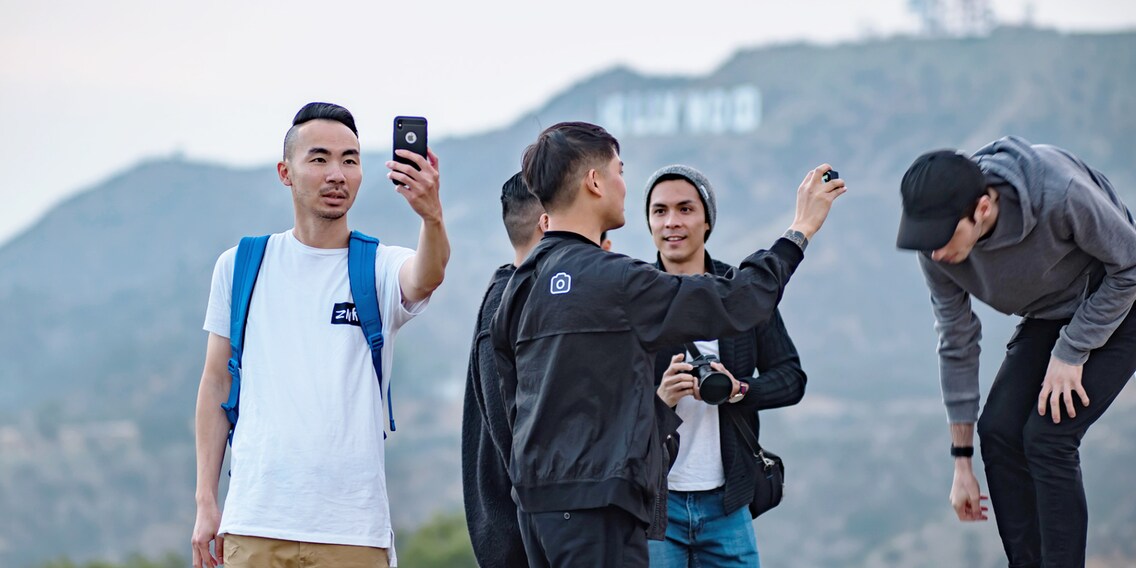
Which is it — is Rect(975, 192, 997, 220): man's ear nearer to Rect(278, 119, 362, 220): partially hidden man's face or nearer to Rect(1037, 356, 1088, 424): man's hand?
Rect(1037, 356, 1088, 424): man's hand

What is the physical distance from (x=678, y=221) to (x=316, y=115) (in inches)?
53.0

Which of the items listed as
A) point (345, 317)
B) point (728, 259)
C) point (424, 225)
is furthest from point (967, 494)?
point (728, 259)

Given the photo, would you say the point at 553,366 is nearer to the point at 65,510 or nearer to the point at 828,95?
the point at 65,510

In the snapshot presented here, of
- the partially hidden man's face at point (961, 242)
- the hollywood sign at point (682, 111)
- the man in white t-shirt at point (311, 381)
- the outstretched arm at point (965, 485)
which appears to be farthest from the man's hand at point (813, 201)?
the hollywood sign at point (682, 111)

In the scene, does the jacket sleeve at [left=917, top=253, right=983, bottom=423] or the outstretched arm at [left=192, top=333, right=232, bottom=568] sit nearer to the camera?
the outstretched arm at [left=192, top=333, right=232, bottom=568]

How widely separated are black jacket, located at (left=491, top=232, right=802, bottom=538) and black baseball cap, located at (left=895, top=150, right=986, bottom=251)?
601mm

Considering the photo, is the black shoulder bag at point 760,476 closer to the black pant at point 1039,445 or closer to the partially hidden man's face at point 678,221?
the partially hidden man's face at point 678,221

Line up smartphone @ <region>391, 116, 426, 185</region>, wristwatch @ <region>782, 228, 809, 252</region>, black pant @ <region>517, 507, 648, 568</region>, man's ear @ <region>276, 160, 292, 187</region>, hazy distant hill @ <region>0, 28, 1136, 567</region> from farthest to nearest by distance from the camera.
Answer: hazy distant hill @ <region>0, 28, 1136, 567</region> < man's ear @ <region>276, 160, 292, 187</region> < smartphone @ <region>391, 116, 426, 185</region> < wristwatch @ <region>782, 228, 809, 252</region> < black pant @ <region>517, 507, 648, 568</region>

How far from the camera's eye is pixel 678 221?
447 cm

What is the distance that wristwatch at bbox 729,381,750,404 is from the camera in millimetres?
4254

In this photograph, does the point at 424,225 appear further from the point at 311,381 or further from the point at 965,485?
the point at 965,485

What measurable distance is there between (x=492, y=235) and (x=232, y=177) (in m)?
33.3

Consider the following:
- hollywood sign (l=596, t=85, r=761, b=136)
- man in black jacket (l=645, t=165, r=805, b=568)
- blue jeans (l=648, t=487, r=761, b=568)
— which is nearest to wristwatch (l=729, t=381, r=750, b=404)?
man in black jacket (l=645, t=165, r=805, b=568)

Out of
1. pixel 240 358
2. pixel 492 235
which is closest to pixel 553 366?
pixel 240 358
